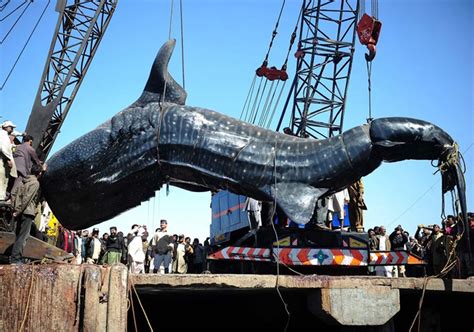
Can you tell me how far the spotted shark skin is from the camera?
5324mm

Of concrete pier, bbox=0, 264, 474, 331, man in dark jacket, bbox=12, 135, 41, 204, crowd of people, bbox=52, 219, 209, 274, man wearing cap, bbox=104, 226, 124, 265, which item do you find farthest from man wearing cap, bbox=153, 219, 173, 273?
concrete pier, bbox=0, 264, 474, 331

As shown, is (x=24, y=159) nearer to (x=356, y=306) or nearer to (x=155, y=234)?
(x=356, y=306)

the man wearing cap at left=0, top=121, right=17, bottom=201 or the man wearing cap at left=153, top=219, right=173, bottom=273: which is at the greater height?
the man wearing cap at left=0, top=121, right=17, bottom=201

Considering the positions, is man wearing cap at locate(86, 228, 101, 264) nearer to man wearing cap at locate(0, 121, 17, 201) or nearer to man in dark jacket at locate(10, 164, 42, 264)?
man wearing cap at locate(0, 121, 17, 201)

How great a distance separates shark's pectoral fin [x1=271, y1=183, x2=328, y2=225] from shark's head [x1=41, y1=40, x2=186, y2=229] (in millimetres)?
1414

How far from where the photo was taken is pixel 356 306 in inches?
168

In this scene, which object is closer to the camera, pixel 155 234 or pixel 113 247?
pixel 113 247

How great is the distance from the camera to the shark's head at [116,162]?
5.54 metres

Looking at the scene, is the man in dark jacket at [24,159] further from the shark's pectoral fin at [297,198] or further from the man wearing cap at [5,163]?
the shark's pectoral fin at [297,198]

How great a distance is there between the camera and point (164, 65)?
18.5 feet

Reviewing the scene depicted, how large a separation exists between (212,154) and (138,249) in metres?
7.34

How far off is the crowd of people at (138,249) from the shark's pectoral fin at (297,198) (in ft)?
24.2

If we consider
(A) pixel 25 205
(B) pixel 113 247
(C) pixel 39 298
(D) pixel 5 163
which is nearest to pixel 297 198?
(C) pixel 39 298

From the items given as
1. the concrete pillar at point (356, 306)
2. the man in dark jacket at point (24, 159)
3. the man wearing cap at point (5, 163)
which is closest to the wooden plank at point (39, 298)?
the concrete pillar at point (356, 306)
